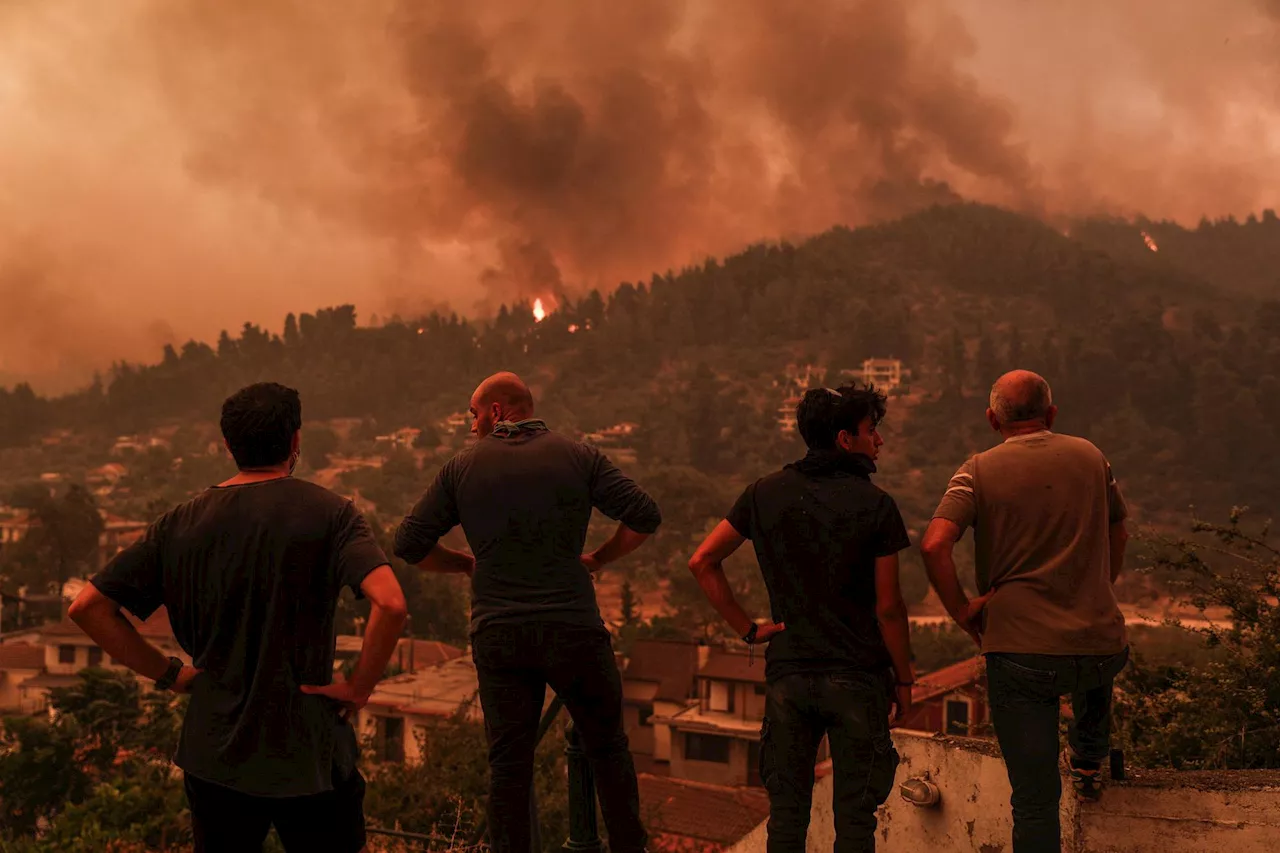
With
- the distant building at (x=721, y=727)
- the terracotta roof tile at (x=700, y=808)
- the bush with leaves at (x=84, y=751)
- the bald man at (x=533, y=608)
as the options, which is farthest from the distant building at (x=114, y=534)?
the bald man at (x=533, y=608)

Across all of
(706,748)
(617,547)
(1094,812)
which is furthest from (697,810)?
(617,547)

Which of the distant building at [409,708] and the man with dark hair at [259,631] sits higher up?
the man with dark hair at [259,631]

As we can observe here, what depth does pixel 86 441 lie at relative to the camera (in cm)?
16500

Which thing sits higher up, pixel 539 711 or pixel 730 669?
pixel 539 711

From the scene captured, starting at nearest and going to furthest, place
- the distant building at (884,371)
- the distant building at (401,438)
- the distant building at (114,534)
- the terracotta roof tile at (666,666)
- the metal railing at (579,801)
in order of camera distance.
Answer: the metal railing at (579,801) → the terracotta roof tile at (666,666) → the distant building at (114,534) → the distant building at (884,371) → the distant building at (401,438)

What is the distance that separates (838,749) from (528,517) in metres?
1.22

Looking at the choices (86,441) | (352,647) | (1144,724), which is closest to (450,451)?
(86,441)

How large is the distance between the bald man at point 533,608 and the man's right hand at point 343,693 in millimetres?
640

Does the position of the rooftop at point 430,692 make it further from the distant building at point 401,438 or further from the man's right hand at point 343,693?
the distant building at point 401,438

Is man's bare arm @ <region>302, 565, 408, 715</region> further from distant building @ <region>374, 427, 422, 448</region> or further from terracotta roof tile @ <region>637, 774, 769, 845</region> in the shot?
distant building @ <region>374, 427, 422, 448</region>

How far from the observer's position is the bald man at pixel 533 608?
3.34 meters

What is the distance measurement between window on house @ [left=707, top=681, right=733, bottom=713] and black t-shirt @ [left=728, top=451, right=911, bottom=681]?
35112 mm

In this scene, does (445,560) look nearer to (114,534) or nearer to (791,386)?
(114,534)

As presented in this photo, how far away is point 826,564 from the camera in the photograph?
3.22 metres
